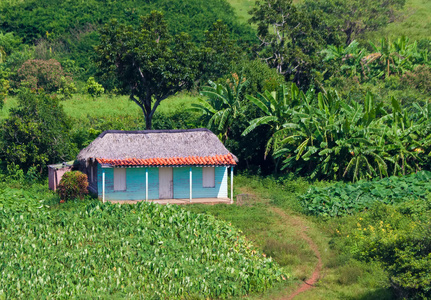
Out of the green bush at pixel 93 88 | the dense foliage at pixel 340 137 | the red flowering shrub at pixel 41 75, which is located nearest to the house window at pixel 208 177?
the dense foliage at pixel 340 137

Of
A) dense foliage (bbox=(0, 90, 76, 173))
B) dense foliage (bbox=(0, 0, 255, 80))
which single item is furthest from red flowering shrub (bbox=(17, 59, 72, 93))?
dense foliage (bbox=(0, 90, 76, 173))

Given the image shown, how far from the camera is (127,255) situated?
1767 centimetres

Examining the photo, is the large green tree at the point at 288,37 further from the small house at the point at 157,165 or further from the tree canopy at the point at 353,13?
the small house at the point at 157,165

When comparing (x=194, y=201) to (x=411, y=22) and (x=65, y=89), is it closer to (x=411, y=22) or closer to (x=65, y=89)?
(x=65, y=89)

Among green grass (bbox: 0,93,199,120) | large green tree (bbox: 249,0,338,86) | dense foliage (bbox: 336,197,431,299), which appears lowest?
dense foliage (bbox: 336,197,431,299)

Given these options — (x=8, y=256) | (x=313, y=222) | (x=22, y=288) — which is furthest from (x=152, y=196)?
(x=22, y=288)

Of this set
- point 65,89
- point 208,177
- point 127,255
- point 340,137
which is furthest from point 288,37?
point 127,255

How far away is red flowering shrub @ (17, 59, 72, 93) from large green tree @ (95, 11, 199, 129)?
52.8 ft

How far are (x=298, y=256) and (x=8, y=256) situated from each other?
9.38 m

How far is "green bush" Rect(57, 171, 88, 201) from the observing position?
24.1m

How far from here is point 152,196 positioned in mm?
25344

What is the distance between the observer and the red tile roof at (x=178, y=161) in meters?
24.3

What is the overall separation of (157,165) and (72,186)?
3.68m

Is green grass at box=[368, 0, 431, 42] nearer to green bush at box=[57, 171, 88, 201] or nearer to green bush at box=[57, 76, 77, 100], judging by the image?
green bush at box=[57, 76, 77, 100]
